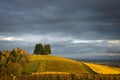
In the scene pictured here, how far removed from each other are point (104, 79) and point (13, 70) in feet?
141

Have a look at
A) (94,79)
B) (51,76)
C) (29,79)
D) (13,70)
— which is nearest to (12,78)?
(29,79)

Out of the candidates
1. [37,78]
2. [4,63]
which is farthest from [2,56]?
[37,78]

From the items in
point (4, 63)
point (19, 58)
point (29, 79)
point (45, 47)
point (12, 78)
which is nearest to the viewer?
point (12, 78)

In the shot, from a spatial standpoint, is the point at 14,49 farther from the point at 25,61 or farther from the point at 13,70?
the point at 13,70

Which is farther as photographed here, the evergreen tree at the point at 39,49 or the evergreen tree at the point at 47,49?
the evergreen tree at the point at 39,49

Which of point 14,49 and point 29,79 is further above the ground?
point 14,49

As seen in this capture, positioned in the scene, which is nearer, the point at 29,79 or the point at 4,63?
the point at 29,79

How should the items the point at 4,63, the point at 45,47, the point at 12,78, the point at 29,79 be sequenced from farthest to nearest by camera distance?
the point at 45,47 < the point at 4,63 < the point at 29,79 < the point at 12,78

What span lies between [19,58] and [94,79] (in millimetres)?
56099

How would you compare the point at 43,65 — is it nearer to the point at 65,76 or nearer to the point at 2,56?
the point at 2,56

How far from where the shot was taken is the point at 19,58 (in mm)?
103250

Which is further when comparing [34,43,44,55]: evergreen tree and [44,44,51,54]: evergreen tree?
[34,43,44,55]: evergreen tree

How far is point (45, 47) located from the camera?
16762 cm

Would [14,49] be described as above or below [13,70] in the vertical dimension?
above
